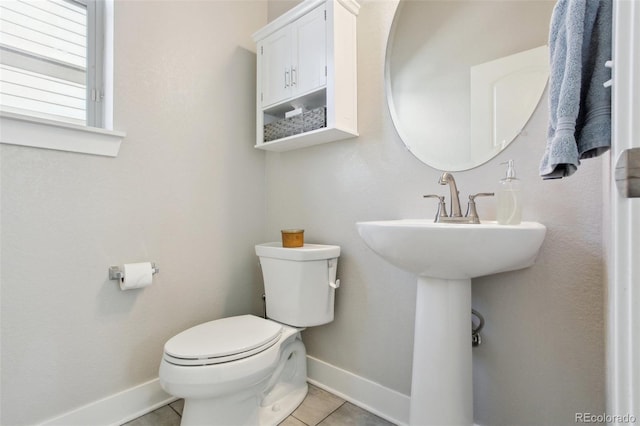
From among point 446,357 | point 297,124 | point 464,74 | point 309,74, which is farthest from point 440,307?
point 309,74

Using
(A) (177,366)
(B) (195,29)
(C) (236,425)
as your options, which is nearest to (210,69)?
(B) (195,29)

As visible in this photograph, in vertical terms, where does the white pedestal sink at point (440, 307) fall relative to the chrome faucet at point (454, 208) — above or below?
below

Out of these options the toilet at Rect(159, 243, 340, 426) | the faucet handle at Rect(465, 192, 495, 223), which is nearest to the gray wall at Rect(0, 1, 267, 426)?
the toilet at Rect(159, 243, 340, 426)

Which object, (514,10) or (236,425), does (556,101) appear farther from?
(236,425)

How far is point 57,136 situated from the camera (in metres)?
1.18

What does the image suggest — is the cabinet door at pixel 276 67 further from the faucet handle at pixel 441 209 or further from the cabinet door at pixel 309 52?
the faucet handle at pixel 441 209

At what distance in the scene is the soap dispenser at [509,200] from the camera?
3.18ft

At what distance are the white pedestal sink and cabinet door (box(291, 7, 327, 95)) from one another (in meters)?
0.83

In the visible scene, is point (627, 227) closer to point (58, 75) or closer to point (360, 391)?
point (360, 391)

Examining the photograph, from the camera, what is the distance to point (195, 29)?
1589 millimetres

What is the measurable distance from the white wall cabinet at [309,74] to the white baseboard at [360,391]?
3.79ft

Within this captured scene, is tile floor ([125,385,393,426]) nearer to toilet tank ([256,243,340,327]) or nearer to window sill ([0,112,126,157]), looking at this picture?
toilet tank ([256,243,340,327])

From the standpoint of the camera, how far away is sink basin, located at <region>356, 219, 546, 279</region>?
→ 0.81 meters

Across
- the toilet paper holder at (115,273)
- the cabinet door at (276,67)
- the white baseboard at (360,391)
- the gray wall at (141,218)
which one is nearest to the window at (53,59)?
the gray wall at (141,218)
